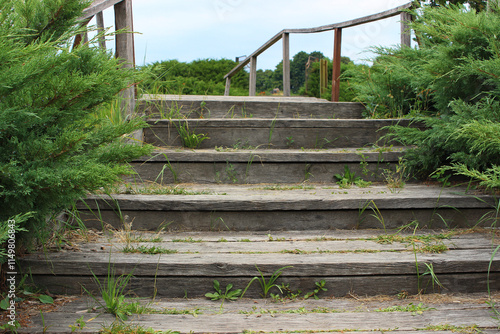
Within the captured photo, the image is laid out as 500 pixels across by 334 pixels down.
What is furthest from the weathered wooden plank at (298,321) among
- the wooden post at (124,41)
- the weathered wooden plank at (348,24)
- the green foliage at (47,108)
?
the weathered wooden plank at (348,24)

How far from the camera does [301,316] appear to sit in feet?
5.29

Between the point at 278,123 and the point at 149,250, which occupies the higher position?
the point at 278,123

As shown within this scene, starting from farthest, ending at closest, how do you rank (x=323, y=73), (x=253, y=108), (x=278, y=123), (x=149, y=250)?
(x=323, y=73) < (x=253, y=108) < (x=278, y=123) < (x=149, y=250)

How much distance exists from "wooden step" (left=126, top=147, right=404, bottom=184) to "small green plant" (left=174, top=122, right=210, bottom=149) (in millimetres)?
230

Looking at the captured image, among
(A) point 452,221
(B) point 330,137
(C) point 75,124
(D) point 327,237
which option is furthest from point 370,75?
(C) point 75,124

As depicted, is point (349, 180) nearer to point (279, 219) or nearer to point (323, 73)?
point (279, 219)

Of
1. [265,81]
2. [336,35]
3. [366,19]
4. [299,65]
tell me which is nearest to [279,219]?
[366,19]

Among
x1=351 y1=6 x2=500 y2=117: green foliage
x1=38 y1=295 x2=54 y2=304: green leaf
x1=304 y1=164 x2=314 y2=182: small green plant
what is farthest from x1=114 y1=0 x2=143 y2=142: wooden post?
x1=351 y1=6 x2=500 y2=117: green foliage

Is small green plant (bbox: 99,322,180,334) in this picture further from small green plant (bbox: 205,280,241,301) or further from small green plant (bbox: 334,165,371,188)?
small green plant (bbox: 334,165,371,188)

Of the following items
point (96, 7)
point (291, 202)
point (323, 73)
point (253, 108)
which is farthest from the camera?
point (323, 73)

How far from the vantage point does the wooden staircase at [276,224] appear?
5.88ft

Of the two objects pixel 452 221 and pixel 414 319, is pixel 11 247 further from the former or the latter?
pixel 452 221

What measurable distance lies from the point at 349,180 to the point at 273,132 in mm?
746

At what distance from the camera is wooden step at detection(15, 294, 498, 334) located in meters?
1.51
